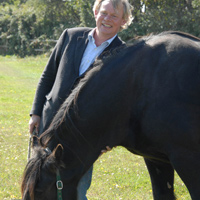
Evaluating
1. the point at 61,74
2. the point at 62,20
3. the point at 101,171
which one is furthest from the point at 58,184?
the point at 62,20

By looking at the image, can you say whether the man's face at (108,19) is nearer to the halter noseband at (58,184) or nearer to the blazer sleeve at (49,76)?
the blazer sleeve at (49,76)

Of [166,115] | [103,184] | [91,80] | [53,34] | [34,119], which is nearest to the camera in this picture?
[166,115]

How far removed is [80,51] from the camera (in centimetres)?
307

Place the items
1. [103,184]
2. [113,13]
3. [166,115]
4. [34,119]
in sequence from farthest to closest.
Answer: [103,184], [34,119], [113,13], [166,115]

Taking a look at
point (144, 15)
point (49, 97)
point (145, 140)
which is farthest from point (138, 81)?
point (144, 15)

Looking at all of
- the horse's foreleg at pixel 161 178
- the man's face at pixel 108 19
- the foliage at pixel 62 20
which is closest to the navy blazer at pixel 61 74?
the man's face at pixel 108 19

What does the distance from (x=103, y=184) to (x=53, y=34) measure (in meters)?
23.2

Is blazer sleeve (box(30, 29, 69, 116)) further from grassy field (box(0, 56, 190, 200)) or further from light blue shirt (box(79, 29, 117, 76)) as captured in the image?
grassy field (box(0, 56, 190, 200))

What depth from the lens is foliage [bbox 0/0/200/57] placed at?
65.5 ft

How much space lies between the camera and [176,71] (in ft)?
8.44

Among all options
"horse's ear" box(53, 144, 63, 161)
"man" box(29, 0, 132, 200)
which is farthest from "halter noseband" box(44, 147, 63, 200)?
"man" box(29, 0, 132, 200)

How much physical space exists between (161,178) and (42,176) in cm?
123

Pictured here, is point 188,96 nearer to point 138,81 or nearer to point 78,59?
point 138,81

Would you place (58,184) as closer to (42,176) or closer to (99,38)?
(42,176)
